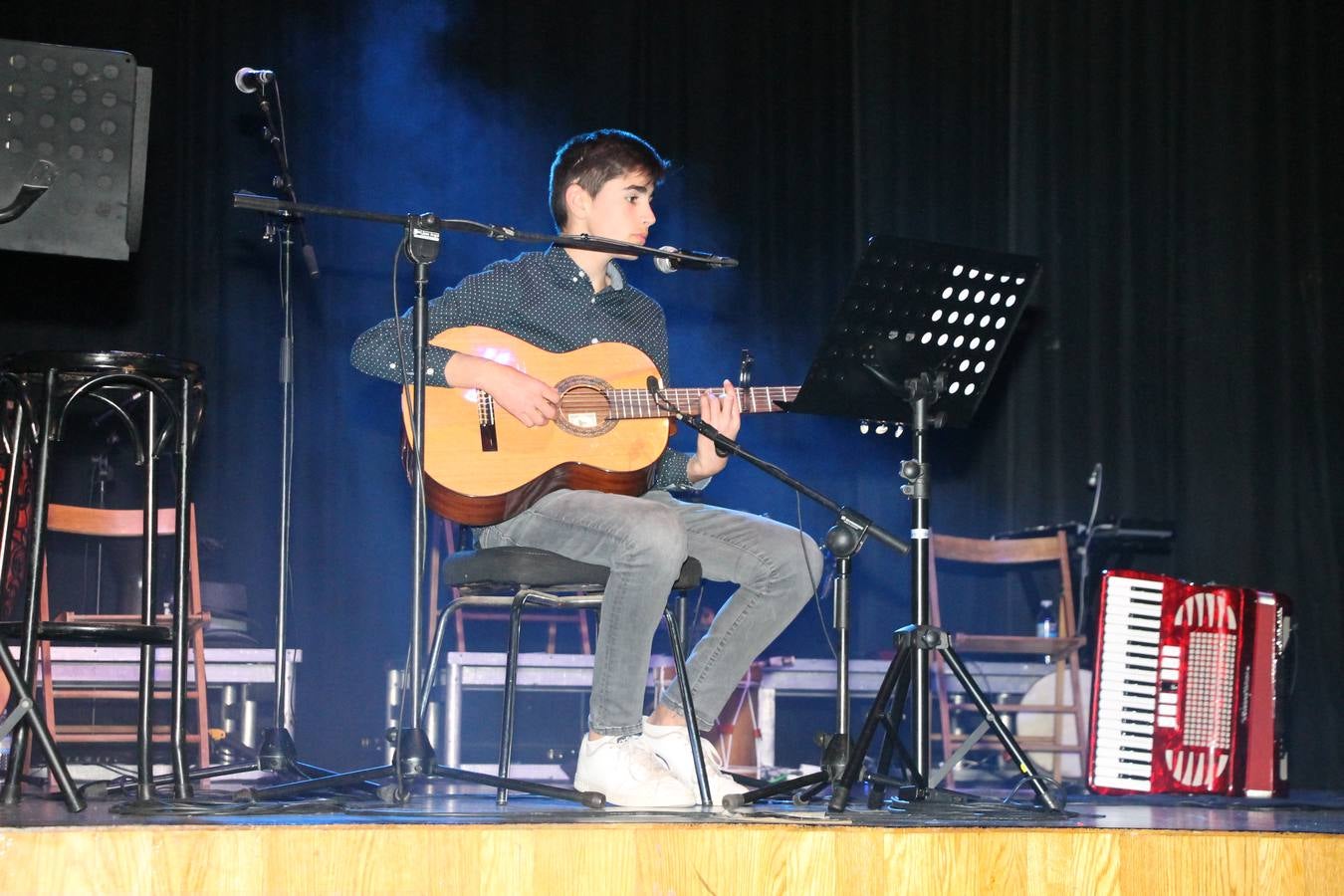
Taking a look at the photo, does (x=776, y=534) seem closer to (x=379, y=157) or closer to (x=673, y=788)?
(x=673, y=788)

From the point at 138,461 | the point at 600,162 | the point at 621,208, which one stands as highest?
the point at 600,162

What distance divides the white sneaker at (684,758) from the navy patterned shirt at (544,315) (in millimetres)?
620

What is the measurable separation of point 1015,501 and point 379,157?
3.10m

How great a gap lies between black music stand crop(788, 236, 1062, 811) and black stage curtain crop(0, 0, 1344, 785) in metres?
3.05

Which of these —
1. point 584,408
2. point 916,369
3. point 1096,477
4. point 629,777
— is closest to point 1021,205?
point 1096,477

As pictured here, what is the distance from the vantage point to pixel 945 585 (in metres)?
6.40

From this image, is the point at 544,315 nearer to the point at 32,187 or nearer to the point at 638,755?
the point at 638,755

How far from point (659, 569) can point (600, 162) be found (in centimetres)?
102

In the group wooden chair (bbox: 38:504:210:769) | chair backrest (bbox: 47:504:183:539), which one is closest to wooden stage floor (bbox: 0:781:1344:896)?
wooden chair (bbox: 38:504:210:769)

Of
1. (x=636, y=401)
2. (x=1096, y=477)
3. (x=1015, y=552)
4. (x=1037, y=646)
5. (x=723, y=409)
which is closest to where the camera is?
(x=723, y=409)

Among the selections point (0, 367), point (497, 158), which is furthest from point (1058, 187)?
point (0, 367)

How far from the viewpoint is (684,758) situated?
3.07m

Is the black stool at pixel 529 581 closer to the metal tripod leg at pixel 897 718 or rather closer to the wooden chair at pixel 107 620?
the metal tripod leg at pixel 897 718

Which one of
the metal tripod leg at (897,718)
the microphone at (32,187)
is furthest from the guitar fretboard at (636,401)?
the microphone at (32,187)
